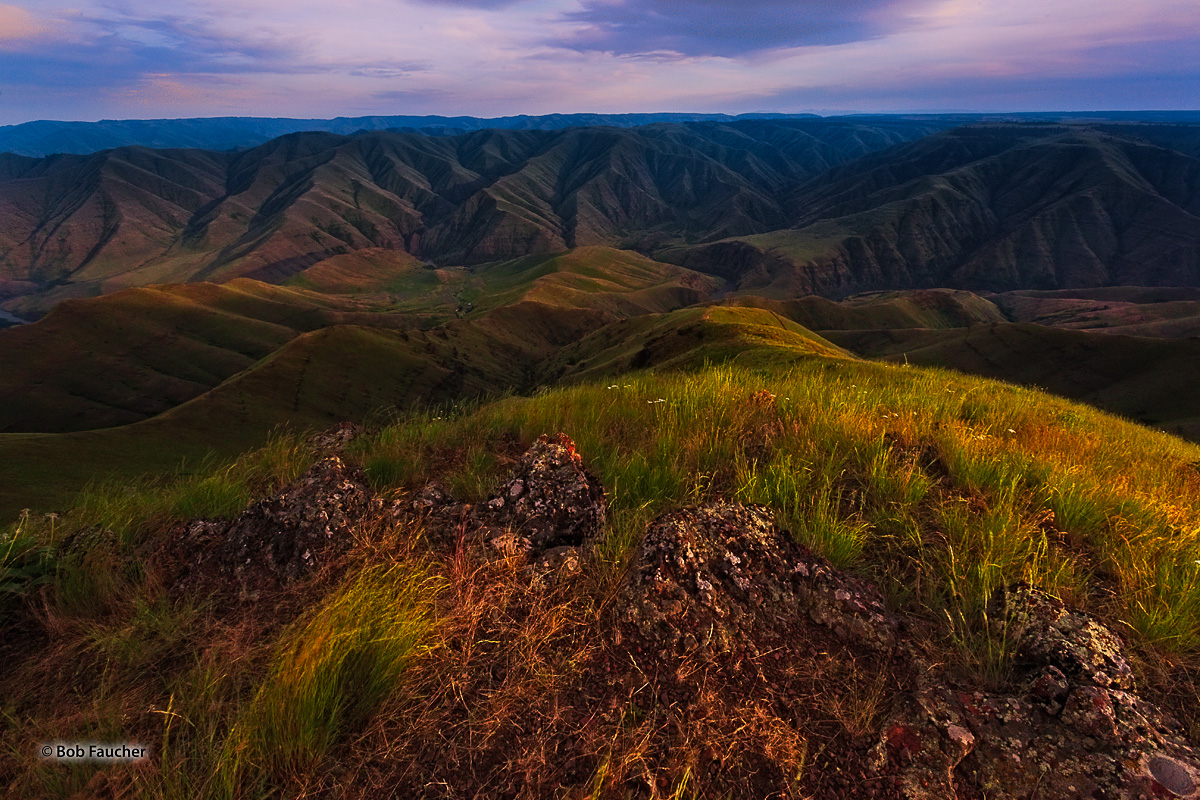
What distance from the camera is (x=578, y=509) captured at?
408 cm

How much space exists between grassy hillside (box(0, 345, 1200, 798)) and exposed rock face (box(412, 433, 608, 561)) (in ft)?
0.73


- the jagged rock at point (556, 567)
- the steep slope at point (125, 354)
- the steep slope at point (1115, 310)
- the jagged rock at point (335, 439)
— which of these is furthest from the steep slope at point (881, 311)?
the jagged rock at point (556, 567)

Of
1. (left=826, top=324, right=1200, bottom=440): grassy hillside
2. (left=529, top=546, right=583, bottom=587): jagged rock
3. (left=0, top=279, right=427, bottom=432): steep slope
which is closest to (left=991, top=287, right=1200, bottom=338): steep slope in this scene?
(left=826, top=324, right=1200, bottom=440): grassy hillside

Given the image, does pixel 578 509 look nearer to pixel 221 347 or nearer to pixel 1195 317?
pixel 221 347

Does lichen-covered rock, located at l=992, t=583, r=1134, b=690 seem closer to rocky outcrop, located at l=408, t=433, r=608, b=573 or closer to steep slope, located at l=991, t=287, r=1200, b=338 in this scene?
rocky outcrop, located at l=408, t=433, r=608, b=573

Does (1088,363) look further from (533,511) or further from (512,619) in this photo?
(512,619)

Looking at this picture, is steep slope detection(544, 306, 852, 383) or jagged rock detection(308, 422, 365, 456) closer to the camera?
jagged rock detection(308, 422, 365, 456)

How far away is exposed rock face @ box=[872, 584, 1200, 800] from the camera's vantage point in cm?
224

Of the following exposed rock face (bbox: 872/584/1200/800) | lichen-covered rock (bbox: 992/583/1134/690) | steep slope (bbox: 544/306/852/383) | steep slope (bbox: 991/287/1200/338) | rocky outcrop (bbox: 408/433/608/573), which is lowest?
steep slope (bbox: 991/287/1200/338)

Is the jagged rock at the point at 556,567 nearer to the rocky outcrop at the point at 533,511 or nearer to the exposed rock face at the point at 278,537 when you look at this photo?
the rocky outcrop at the point at 533,511

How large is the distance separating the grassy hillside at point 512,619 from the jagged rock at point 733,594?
0.24 metres

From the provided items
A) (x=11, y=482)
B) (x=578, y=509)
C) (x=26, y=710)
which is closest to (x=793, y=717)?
(x=578, y=509)

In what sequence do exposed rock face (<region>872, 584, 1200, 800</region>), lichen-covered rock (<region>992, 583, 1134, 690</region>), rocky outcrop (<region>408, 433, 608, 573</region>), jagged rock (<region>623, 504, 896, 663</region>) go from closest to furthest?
1. exposed rock face (<region>872, 584, 1200, 800</region>)
2. lichen-covered rock (<region>992, 583, 1134, 690</region>)
3. jagged rock (<region>623, 504, 896, 663</region>)
4. rocky outcrop (<region>408, 433, 608, 573</region>)

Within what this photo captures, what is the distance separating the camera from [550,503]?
411 cm
